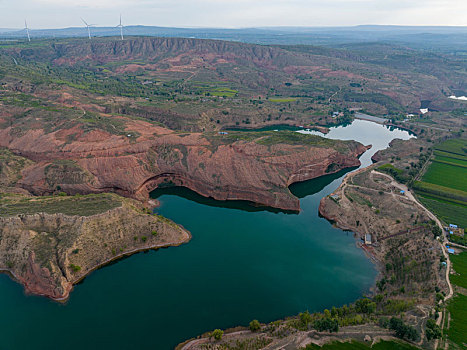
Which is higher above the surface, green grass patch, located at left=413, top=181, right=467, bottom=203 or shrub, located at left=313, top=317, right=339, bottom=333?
green grass patch, located at left=413, top=181, right=467, bottom=203

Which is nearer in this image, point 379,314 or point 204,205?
point 379,314

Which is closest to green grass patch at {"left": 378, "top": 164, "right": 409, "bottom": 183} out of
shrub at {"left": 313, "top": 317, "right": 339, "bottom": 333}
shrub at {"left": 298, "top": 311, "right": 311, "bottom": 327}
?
shrub at {"left": 313, "top": 317, "right": 339, "bottom": 333}

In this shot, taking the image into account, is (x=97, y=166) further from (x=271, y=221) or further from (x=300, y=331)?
(x=300, y=331)

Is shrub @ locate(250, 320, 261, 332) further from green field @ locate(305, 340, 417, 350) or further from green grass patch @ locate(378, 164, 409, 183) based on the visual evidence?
green grass patch @ locate(378, 164, 409, 183)

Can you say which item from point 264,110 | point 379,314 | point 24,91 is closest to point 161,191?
point 379,314

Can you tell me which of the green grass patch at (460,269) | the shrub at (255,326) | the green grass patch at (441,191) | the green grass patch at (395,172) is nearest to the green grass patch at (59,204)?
the shrub at (255,326)

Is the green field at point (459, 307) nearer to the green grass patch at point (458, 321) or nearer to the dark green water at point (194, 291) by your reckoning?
the green grass patch at point (458, 321)

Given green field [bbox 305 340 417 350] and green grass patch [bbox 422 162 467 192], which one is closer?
green field [bbox 305 340 417 350]
